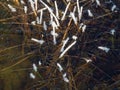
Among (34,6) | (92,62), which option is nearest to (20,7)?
(34,6)

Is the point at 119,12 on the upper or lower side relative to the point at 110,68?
upper

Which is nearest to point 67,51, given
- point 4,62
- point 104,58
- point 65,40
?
point 65,40

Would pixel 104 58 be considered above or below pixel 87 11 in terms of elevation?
below

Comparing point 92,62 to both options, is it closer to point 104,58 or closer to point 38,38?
point 104,58

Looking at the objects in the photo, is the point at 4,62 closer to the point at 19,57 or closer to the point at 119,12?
the point at 19,57

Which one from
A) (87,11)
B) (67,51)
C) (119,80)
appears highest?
(87,11)
